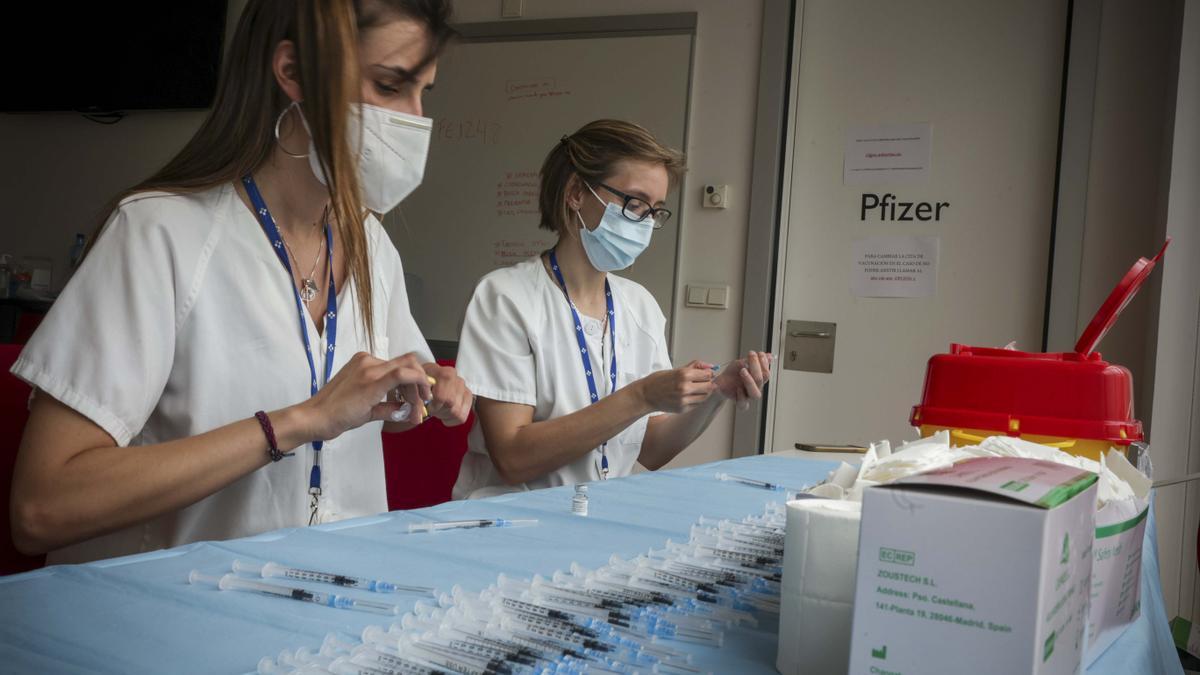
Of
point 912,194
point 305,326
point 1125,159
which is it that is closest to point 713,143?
point 912,194

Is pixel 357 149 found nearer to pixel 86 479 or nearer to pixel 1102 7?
pixel 86 479

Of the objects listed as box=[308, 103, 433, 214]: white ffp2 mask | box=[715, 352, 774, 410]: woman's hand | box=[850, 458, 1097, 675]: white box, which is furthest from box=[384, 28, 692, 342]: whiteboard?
box=[850, 458, 1097, 675]: white box

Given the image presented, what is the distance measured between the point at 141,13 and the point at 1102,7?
4030mm

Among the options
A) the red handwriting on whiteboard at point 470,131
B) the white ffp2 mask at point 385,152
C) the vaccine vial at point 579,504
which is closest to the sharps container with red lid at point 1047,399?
the vaccine vial at point 579,504

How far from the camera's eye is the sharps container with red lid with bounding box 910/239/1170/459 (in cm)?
100

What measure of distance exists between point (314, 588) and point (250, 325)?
0.57m

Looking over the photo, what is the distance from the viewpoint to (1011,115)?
9.98 ft

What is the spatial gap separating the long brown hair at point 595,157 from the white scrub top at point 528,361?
151 millimetres

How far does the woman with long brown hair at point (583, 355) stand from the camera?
1.72 m

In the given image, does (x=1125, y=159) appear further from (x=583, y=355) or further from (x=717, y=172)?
(x=583, y=355)

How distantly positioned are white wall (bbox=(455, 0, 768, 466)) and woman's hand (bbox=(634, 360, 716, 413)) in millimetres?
1638

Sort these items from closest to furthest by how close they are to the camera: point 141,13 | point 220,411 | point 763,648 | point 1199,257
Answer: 1. point 763,648
2. point 220,411
3. point 1199,257
4. point 141,13

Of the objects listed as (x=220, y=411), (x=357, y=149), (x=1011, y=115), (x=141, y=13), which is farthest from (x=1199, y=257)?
(x=141, y=13)

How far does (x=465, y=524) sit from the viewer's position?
1.03m
